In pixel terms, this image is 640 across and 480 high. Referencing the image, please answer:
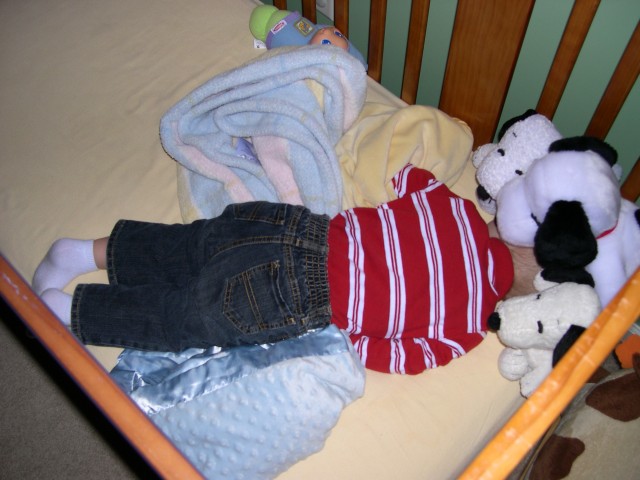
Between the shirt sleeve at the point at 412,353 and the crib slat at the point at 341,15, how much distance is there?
0.76m

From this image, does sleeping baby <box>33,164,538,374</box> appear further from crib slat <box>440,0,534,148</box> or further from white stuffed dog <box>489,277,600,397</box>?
crib slat <box>440,0,534,148</box>

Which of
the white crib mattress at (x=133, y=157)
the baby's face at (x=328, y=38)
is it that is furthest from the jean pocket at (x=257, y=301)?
the baby's face at (x=328, y=38)

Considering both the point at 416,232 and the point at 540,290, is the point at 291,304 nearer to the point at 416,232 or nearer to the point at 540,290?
the point at 416,232

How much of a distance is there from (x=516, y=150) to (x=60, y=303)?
851 mm

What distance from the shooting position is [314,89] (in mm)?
1071

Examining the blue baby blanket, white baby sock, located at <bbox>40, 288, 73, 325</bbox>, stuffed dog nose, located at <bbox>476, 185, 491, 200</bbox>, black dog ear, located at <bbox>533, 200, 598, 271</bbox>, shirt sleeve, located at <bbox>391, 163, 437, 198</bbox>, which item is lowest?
the blue baby blanket

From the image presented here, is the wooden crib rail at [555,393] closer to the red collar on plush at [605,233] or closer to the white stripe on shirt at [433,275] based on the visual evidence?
the red collar on plush at [605,233]

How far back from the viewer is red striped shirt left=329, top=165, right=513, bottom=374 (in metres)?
0.89

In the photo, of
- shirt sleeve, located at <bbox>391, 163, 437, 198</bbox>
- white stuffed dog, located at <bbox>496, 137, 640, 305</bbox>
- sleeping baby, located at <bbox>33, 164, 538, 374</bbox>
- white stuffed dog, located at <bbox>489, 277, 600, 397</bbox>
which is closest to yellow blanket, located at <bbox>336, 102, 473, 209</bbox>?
shirt sleeve, located at <bbox>391, 163, 437, 198</bbox>

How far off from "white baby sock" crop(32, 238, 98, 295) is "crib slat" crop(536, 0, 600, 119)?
3.00 feet

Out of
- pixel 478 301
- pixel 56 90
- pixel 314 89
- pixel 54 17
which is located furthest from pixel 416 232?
pixel 54 17

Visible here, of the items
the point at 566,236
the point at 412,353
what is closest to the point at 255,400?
the point at 412,353

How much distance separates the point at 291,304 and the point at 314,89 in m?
0.45

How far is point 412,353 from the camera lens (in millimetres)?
923
